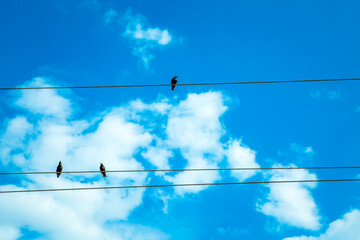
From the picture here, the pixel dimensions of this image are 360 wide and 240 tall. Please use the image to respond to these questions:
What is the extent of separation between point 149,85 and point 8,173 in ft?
12.8

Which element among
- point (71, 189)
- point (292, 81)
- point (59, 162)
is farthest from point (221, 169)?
point (59, 162)

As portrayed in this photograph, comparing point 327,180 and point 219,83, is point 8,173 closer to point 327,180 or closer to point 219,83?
point 219,83

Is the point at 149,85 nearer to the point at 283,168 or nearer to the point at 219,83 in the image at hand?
the point at 219,83

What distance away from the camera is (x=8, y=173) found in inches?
305

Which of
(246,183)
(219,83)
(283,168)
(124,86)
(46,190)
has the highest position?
(219,83)

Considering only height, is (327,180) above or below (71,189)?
Answer: above

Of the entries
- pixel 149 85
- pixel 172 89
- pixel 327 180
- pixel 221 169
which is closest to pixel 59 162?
pixel 172 89

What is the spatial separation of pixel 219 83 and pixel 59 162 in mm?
10217

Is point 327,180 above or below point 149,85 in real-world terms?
below

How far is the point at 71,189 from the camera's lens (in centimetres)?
800

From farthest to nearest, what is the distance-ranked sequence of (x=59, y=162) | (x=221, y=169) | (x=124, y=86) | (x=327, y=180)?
(x=59, y=162) < (x=124, y=86) < (x=221, y=169) < (x=327, y=180)

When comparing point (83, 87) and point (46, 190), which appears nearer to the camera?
point (46, 190)

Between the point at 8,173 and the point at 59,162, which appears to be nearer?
the point at 8,173

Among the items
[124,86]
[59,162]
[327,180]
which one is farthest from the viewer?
[59,162]
